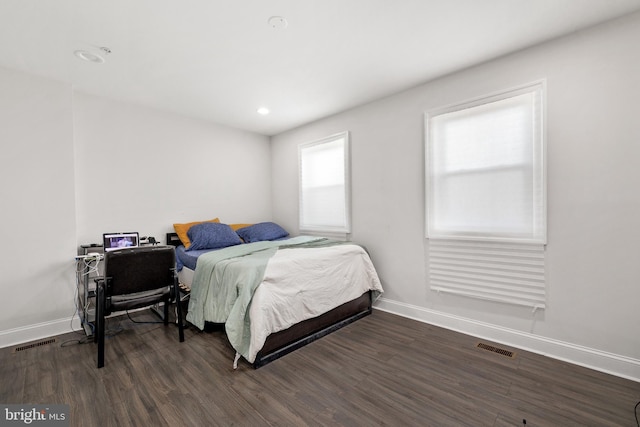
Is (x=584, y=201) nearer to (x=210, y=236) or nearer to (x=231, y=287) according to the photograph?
(x=231, y=287)

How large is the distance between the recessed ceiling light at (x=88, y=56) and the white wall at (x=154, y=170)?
93 centimetres

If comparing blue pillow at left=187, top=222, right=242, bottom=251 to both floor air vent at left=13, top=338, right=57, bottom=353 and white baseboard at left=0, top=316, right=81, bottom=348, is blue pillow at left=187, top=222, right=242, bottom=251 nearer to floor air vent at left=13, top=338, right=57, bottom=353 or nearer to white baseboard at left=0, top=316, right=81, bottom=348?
white baseboard at left=0, top=316, right=81, bottom=348

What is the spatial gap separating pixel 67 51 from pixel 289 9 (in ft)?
6.48

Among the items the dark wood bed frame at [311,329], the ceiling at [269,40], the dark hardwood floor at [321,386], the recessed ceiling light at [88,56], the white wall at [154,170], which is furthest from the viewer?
the white wall at [154,170]

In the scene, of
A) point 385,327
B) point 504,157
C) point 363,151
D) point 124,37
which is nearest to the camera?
A: point 124,37

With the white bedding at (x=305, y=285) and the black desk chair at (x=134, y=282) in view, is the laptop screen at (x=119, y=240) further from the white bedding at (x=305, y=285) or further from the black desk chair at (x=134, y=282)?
the white bedding at (x=305, y=285)

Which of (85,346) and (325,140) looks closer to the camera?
(85,346)

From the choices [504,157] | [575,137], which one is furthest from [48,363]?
[575,137]

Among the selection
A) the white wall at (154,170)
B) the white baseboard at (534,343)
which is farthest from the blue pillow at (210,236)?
the white baseboard at (534,343)

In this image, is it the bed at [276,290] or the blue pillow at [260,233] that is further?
the blue pillow at [260,233]

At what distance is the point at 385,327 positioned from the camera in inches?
115

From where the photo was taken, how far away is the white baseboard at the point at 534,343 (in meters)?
2.03

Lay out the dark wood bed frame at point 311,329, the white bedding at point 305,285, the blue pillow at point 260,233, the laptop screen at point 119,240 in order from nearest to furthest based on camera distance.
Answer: the white bedding at point 305,285 → the dark wood bed frame at point 311,329 → the laptop screen at point 119,240 → the blue pillow at point 260,233

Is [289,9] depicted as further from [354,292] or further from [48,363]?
[48,363]
